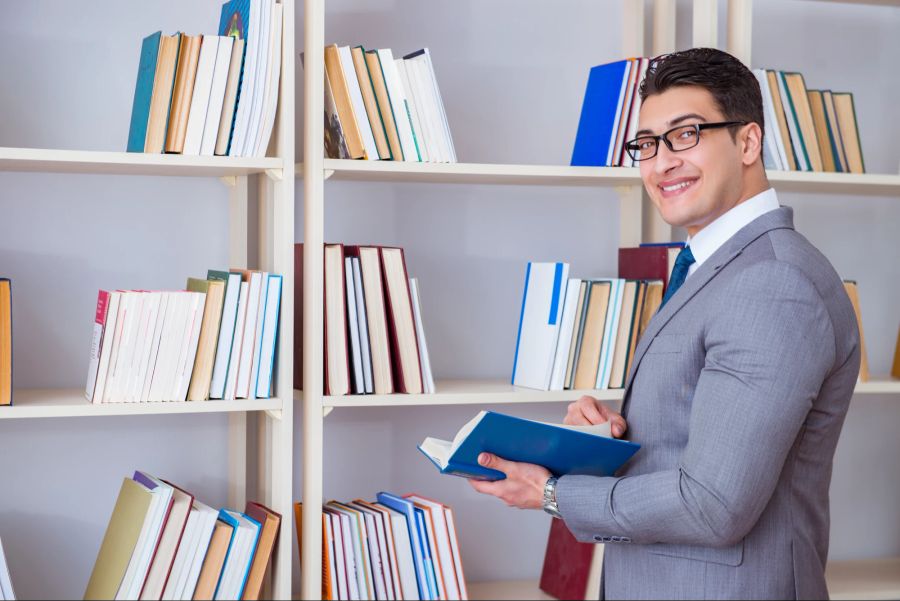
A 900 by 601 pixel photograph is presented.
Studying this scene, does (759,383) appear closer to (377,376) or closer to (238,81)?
(377,376)

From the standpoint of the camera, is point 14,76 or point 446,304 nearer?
point 14,76

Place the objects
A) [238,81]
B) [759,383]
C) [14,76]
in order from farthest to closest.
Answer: [14,76], [238,81], [759,383]

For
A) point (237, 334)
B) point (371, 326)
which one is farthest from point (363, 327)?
point (237, 334)

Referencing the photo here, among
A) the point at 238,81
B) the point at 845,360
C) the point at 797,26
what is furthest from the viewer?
the point at 797,26

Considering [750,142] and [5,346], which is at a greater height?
[750,142]

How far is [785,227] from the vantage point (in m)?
1.44

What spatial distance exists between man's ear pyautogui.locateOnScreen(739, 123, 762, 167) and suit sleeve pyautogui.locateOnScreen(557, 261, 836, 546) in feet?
0.77

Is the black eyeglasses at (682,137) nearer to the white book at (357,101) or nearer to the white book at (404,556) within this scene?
the white book at (357,101)

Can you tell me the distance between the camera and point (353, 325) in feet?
6.75

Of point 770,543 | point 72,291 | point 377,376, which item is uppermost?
point 72,291

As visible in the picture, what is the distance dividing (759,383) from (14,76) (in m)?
1.78

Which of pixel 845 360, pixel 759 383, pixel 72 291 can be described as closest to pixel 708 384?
pixel 759 383

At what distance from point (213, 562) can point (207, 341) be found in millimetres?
451

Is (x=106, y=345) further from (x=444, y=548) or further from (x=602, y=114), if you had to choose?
(x=602, y=114)
